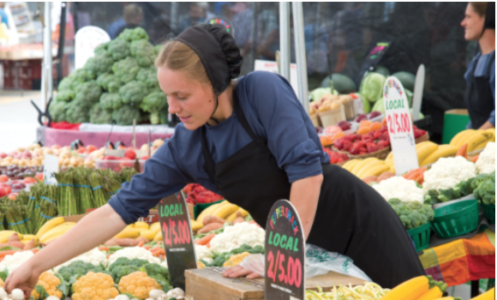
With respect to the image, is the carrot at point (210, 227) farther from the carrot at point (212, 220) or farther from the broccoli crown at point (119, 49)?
the broccoli crown at point (119, 49)

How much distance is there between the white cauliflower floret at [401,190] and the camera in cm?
297

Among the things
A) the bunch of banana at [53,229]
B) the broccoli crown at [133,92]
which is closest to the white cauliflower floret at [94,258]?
the bunch of banana at [53,229]

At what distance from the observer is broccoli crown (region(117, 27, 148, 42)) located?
25.6ft

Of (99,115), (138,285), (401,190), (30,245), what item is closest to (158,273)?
(138,285)

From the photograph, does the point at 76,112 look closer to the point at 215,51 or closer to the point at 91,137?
the point at 91,137

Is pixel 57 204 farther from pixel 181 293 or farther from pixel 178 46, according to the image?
pixel 178 46

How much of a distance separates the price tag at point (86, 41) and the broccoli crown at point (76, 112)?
102cm

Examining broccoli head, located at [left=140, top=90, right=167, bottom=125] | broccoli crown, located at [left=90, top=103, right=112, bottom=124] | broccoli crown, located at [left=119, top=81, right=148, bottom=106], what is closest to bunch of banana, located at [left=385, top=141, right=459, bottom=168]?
broccoli head, located at [left=140, top=90, right=167, bottom=125]

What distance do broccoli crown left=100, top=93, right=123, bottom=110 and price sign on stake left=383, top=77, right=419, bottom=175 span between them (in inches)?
186

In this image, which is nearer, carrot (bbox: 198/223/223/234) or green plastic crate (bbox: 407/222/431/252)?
green plastic crate (bbox: 407/222/431/252)

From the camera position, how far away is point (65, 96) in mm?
7668

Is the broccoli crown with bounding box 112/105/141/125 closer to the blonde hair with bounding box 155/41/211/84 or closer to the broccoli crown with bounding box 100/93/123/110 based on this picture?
the broccoli crown with bounding box 100/93/123/110

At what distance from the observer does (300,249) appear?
1324 millimetres

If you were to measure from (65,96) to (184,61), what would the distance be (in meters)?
6.65
